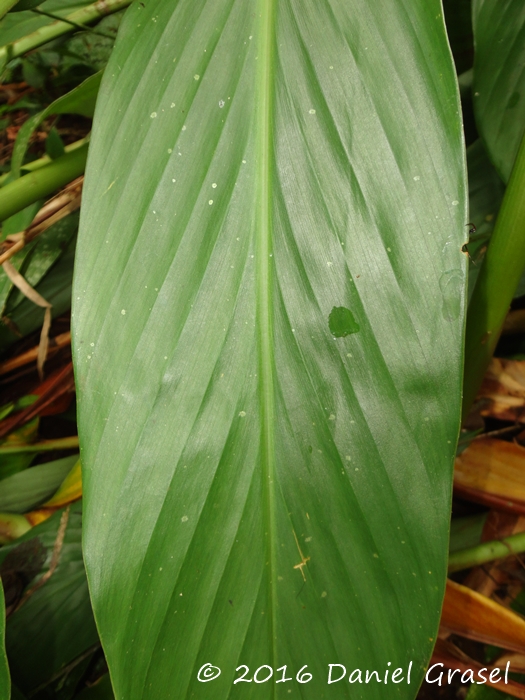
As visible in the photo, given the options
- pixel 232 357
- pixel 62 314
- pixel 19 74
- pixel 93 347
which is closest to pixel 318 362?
pixel 232 357

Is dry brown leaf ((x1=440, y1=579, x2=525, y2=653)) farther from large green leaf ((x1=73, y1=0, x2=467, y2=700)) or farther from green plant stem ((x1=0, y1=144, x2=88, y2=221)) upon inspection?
green plant stem ((x1=0, y1=144, x2=88, y2=221))

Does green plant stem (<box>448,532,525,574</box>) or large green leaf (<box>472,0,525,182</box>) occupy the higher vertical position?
large green leaf (<box>472,0,525,182</box>)

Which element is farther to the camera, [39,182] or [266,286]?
[39,182]

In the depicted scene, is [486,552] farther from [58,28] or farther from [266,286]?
[58,28]

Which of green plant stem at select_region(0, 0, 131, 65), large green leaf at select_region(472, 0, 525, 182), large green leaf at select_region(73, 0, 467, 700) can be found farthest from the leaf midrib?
green plant stem at select_region(0, 0, 131, 65)

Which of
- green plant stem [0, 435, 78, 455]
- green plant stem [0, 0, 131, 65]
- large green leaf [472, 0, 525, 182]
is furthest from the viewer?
green plant stem [0, 435, 78, 455]

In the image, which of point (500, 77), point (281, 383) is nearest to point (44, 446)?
point (281, 383)

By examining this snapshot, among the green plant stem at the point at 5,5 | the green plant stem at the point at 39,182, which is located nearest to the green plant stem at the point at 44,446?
the green plant stem at the point at 39,182
